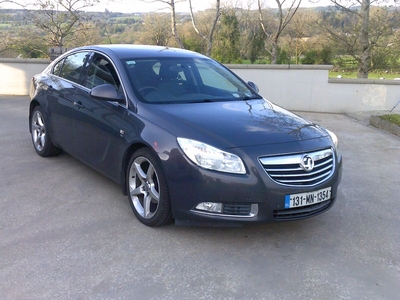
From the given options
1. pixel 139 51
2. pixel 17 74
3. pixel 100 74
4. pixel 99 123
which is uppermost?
pixel 139 51

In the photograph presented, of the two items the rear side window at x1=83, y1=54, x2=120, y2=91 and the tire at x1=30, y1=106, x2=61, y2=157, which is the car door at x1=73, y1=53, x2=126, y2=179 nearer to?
the rear side window at x1=83, y1=54, x2=120, y2=91

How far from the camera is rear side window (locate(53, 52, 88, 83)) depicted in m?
5.40

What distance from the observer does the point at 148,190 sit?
4047 mm

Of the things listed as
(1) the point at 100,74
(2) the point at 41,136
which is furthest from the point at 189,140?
(2) the point at 41,136

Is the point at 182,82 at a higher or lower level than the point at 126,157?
higher

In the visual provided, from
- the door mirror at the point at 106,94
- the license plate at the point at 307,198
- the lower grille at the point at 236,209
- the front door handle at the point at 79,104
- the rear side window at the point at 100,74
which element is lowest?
the lower grille at the point at 236,209

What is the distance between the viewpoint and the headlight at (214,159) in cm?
355

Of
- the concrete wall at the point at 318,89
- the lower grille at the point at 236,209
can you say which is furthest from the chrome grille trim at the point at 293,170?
the concrete wall at the point at 318,89

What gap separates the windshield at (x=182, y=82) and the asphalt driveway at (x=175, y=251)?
120cm

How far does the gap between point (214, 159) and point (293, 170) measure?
0.65m

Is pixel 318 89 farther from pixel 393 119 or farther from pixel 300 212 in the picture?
pixel 300 212

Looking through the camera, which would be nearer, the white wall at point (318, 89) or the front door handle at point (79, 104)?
the front door handle at point (79, 104)

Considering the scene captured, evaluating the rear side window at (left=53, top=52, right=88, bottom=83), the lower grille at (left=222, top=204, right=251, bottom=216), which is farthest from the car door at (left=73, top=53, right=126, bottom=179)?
the lower grille at (left=222, top=204, right=251, bottom=216)

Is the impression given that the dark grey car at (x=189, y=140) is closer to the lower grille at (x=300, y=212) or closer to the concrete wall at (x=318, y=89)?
the lower grille at (x=300, y=212)
